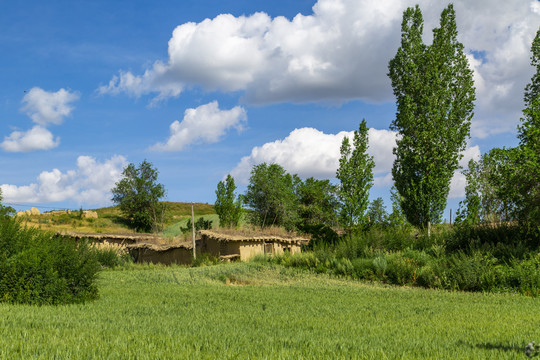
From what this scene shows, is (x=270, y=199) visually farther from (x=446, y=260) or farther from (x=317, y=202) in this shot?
(x=446, y=260)

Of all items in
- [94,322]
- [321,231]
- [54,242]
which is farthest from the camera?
[321,231]

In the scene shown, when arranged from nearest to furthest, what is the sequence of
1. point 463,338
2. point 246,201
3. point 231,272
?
point 463,338 < point 231,272 < point 246,201

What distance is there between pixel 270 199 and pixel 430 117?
21.3 metres

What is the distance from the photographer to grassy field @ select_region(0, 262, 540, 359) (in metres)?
5.56

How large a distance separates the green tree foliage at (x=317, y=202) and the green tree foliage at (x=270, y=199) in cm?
248

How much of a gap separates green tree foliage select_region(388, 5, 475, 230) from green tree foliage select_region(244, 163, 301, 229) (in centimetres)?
1681

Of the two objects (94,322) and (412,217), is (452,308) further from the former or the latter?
(412,217)

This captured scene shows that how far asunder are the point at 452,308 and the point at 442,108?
20944 mm

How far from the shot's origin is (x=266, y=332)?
7.10m

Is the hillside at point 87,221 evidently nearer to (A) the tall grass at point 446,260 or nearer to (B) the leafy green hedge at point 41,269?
(A) the tall grass at point 446,260

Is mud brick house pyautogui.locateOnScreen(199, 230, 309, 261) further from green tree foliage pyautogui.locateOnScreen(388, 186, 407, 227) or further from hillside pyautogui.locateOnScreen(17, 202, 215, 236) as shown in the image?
hillside pyautogui.locateOnScreen(17, 202, 215, 236)

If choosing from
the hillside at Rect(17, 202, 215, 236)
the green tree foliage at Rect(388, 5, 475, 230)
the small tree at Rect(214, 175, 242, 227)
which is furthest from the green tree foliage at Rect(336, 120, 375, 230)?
the hillside at Rect(17, 202, 215, 236)

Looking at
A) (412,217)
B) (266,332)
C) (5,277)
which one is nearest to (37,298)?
(5,277)

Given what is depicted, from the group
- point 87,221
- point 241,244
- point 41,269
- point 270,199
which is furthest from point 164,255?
point 87,221
